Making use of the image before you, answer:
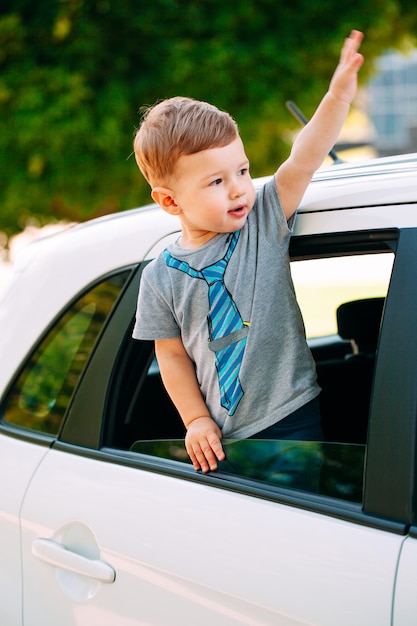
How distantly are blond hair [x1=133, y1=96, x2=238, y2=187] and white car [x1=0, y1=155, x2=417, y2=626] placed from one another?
22 centimetres

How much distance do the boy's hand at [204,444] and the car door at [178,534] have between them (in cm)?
3

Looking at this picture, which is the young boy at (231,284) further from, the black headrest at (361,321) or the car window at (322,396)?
the black headrest at (361,321)

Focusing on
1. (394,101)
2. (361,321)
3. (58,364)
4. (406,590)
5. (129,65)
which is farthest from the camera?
(394,101)

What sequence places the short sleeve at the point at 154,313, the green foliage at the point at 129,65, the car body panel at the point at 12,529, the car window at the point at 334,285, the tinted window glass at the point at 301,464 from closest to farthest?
the tinted window glass at the point at 301,464
the short sleeve at the point at 154,313
the car body panel at the point at 12,529
the car window at the point at 334,285
the green foliage at the point at 129,65

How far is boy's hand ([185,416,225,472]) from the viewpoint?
5.95 feet

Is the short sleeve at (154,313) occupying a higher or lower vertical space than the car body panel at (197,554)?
higher

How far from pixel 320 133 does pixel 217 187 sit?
0.24m

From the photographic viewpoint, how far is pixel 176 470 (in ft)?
6.08

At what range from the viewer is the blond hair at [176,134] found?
183 cm

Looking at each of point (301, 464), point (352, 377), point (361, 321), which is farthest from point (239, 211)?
point (352, 377)

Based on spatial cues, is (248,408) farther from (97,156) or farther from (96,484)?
(97,156)

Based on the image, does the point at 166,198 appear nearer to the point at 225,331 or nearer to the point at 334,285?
the point at 225,331

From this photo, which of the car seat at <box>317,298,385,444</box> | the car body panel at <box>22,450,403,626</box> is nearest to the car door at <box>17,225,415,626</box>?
the car body panel at <box>22,450,403,626</box>

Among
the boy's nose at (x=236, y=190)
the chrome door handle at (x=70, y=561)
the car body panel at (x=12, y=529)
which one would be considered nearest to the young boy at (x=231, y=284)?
the boy's nose at (x=236, y=190)
